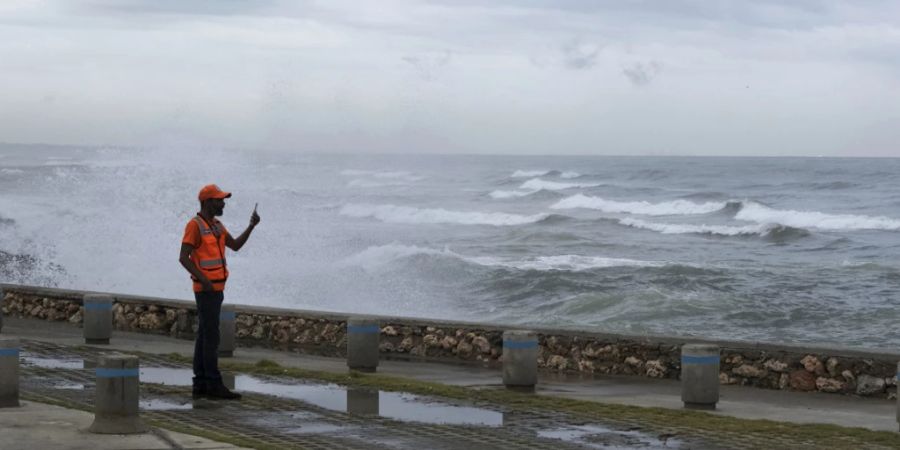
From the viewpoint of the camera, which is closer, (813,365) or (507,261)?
(813,365)

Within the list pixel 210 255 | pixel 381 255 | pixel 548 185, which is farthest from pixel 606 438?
pixel 548 185

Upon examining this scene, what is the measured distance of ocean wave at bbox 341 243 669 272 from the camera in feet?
117

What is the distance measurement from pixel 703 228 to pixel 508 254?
14195 mm

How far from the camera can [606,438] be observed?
380 inches

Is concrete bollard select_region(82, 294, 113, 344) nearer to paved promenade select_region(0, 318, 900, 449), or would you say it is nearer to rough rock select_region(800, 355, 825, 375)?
paved promenade select_region(0, 318, 900, 449)

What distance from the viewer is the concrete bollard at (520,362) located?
1238 centimetres

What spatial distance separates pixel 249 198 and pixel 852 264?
2303cm

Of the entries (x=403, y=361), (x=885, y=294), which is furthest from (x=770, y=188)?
(x=403, y=361)

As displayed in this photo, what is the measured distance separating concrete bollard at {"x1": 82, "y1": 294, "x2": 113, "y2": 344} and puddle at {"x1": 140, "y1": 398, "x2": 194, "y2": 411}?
4.96 meters

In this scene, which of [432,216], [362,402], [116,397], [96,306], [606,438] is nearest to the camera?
[116,397]

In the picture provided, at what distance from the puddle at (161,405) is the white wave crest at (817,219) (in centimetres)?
4530

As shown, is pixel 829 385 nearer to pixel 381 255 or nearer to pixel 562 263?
pixel 562 263

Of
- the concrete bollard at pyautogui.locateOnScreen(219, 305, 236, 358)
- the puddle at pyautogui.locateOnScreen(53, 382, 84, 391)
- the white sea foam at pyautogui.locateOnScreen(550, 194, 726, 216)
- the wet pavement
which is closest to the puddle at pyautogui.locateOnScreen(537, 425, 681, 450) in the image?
the wet pavement

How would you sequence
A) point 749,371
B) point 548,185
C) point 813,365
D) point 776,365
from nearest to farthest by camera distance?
point 813,365, point 776,365, point 749,371, point 548,185
